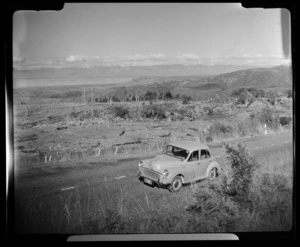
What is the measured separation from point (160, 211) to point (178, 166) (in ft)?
1.51

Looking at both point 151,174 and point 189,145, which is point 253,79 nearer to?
point 189,145

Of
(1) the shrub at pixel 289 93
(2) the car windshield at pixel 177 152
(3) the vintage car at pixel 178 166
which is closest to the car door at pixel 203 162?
(3) the vintage car at pixel 178 166

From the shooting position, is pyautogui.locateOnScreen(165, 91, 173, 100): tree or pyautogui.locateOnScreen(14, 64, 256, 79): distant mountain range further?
pyautogui.locateOnScreen(165, 91, 173, 100): tree

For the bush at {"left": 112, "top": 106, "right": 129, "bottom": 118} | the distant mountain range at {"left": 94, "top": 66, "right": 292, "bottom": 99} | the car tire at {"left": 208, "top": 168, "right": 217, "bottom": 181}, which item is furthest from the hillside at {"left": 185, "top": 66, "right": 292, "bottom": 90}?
the car tire at {"left": 208, "top": 168, "right": 217, "bottom": 181}

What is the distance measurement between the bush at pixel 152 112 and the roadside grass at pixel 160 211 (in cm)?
69

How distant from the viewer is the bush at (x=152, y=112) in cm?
361

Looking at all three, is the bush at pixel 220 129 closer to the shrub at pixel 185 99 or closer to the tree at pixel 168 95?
the shrub at pixel 185 99

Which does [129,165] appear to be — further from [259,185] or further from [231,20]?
[231,20]

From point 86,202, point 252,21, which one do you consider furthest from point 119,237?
point 252,21

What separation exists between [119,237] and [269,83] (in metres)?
2.06

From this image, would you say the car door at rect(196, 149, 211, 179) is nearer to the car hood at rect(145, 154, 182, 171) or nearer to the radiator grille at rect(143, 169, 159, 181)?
the car hood at rect(145, 154, 182, 171)

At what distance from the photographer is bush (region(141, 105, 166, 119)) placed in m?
3.61

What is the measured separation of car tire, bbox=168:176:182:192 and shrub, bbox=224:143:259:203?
455mm

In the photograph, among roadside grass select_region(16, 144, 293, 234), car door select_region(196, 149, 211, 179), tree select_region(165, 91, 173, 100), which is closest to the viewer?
roadside grass select_region(16, 144, 293, 234)
